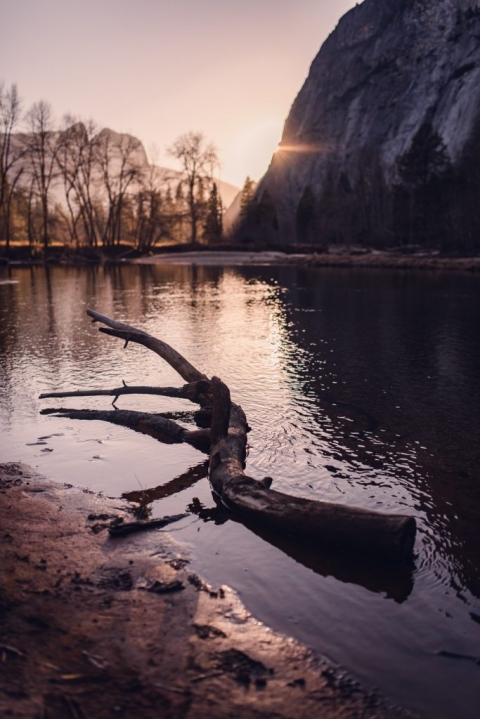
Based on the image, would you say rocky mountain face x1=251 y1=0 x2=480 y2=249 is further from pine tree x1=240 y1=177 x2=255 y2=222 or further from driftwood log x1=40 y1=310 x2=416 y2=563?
driftwood log x1=40 y1=310 x2=416 y2=563

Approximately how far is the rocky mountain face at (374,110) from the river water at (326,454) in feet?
177

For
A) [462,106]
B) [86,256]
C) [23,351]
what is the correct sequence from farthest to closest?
[462,106] → [86,256] → [23,351]

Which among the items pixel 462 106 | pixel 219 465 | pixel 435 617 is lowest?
pixel 435 617

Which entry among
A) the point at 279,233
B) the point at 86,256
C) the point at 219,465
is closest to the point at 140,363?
the point at 219,465

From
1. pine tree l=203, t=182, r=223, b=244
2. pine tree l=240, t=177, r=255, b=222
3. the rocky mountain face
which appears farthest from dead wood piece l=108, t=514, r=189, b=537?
pine tree l=240, t=177, r=255, b=222

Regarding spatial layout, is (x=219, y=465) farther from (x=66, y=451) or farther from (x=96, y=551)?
(x=66, y=451)

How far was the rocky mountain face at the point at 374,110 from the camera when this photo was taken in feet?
270

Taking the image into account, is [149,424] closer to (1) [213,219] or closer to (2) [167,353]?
(2) [167,353]

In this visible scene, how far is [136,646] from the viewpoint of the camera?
3613mm

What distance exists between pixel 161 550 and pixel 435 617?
232 cm

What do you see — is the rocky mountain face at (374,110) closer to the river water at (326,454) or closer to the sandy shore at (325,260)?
the sandy shore at (325,260)

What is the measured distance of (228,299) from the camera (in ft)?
91.6

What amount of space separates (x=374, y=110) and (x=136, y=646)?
121760 mm

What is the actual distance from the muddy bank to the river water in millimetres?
296
